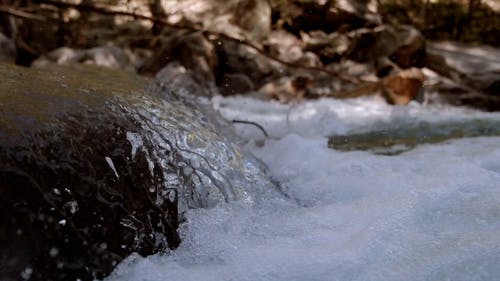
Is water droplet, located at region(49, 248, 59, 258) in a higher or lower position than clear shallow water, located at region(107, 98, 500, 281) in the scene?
higher

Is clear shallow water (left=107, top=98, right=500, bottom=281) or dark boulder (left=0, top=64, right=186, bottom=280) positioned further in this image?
clear shallow water (left=107, top=98, right=500, bottom=281)

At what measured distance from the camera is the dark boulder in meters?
1.36

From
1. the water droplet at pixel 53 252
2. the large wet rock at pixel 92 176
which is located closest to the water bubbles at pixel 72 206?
the large wet rock at pixel 92 176

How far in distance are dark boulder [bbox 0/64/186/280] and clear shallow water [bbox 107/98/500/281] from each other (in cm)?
10

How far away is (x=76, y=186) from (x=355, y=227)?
1013mm

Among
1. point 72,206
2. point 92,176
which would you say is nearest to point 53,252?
point 72,206

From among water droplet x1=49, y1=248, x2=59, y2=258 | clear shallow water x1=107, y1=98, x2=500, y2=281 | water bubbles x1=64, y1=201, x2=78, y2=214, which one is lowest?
clear shallow water x1=107, y1=98, x2=500, y2=281

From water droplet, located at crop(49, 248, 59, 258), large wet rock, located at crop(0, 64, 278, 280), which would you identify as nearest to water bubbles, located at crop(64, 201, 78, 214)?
large wet rock, located at crop(0, 64, 278, 280)

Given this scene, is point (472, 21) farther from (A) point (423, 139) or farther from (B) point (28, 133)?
(B) point (28, 133)

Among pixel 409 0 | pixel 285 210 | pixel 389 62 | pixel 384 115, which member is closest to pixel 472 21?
pixel 409 0

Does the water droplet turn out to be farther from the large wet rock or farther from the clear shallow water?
the clear shallow water

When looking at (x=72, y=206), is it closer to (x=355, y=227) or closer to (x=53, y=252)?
(x=53, y=252)

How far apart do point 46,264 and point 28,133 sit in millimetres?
438

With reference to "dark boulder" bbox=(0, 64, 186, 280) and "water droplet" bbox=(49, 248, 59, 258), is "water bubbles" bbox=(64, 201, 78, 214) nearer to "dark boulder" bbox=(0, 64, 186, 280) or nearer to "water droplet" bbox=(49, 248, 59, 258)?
"dark boulder" bbox=(0, 64, 186, 280)
